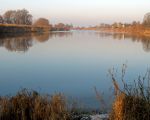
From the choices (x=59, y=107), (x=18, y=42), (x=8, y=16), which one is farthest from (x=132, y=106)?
(x=8, y=16)

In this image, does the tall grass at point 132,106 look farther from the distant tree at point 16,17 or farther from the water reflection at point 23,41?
the distant tree at point 16,17

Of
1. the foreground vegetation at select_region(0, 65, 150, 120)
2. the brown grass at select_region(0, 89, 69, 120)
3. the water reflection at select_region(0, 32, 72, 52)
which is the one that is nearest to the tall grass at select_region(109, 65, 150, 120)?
the foreground vegetation at select_region(0, 65, 150, 120)

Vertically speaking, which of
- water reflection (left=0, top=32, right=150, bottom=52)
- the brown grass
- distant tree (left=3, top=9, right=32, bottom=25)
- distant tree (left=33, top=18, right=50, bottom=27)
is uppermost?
distant tree (left=3, top=9, right=32, bottom=25)

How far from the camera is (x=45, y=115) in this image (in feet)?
12.3

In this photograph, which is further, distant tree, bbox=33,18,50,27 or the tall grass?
distant tree, bbox=33,18,50,27

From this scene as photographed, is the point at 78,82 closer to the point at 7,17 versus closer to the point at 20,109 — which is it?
the point at 20,109

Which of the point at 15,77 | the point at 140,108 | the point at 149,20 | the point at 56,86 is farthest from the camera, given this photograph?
the point at 149,20

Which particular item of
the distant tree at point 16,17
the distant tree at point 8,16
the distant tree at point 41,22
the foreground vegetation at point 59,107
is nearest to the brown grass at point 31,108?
the foreground vegetation at point 59,107

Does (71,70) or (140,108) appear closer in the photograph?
(140,108)

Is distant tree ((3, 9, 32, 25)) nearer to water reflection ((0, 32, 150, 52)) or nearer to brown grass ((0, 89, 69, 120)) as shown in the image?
water reflection ((0, 32, 150, 52))

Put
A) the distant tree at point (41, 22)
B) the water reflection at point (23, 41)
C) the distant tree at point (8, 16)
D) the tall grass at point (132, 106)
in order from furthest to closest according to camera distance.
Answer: the distant tree at point (41, 22), the distant tree at point (8, 16), the water reflection at point (23, 41), the tall grass at point (132, 106)

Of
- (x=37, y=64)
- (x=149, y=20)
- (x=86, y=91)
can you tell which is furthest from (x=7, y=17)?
(x=86, y=91)

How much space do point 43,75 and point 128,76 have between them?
254 cm

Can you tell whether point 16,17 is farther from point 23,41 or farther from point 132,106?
point 132,106
